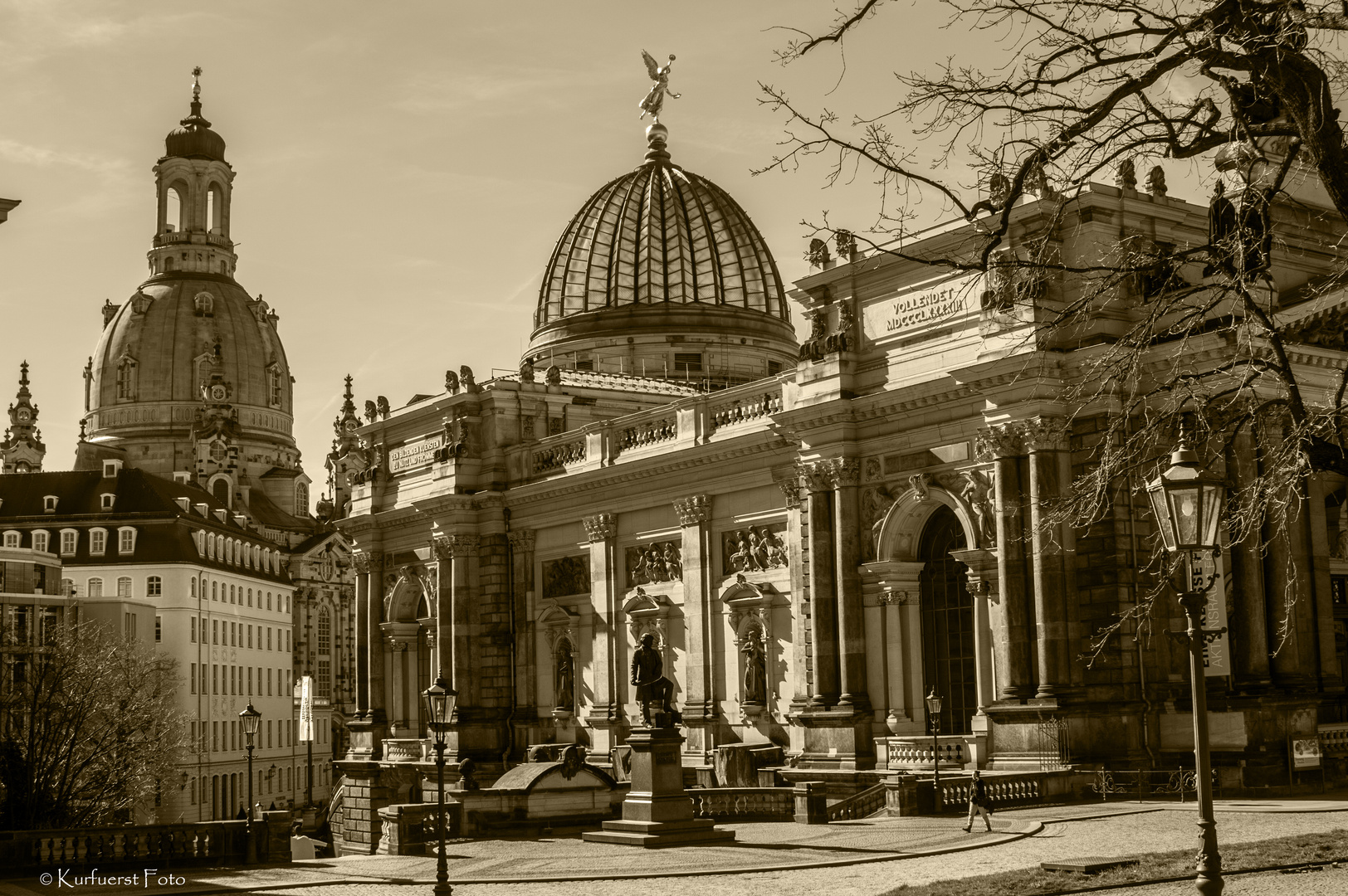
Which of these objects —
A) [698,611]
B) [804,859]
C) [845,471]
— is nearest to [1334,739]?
[845,471]

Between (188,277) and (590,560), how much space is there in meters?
108

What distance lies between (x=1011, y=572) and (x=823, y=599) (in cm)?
661

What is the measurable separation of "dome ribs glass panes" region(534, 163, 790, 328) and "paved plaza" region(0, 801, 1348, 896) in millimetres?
42969

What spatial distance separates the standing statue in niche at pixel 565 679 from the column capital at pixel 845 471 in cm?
1680

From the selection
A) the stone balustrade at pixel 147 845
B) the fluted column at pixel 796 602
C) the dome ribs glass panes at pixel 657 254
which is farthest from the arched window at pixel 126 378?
the stone balustrade at pixel 147 845

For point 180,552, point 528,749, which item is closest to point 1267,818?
point 528,749

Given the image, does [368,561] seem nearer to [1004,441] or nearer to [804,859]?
[1004,441]

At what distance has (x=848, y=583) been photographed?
4550 centimetres

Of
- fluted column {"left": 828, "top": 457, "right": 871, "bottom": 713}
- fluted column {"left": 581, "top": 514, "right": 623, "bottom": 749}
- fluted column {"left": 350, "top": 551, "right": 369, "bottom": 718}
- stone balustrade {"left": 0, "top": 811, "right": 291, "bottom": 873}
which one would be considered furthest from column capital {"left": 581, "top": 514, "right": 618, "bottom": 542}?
stone balustrade {"left": 0, "top": 811, "right": 291, "bottom": 873}

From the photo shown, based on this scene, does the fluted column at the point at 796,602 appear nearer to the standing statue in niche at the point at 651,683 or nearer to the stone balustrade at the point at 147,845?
the standing statue in niche at the point at 651,683

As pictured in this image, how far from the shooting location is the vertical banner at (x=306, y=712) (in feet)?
313

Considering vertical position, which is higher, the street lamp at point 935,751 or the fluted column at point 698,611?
the fluted column at point 698,611

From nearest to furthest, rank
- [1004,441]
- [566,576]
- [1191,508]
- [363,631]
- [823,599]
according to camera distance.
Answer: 1. [1191,508]
2. [1004,441]
3. [823,599]
4. [566,576]
5. [363,631]

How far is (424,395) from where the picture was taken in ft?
225
